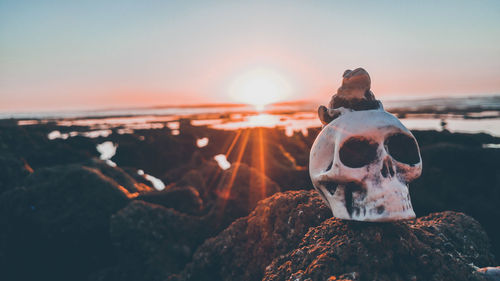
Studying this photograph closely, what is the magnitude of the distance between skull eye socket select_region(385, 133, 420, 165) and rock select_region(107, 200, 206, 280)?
415 centimetres

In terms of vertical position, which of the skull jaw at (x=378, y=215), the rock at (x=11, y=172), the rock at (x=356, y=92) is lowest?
the rock at (x=11, y=172)

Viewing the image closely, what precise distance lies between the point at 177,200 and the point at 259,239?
415 centimetres

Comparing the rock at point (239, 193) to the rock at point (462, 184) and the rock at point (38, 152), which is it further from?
the rock at point (38, 152)

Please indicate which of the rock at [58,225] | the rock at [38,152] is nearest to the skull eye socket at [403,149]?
the rock at [58,225]

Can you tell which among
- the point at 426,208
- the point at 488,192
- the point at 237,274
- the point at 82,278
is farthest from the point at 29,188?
the point at 488,192

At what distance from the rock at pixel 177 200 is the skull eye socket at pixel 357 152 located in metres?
4.97

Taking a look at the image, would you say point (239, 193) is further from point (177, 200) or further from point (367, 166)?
point (367, 166)

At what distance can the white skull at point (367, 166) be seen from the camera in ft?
8.14

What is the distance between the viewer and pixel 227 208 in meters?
6.32

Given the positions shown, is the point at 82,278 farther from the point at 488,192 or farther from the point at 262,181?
the point at 488,192

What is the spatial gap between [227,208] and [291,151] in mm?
11996

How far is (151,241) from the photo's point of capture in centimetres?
530

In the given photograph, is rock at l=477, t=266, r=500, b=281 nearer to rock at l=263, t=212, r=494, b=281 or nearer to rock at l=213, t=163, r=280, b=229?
rock at l=263, t=212, r=494, b=281

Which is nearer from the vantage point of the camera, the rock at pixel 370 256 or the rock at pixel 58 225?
the rock at pixel 370 256
